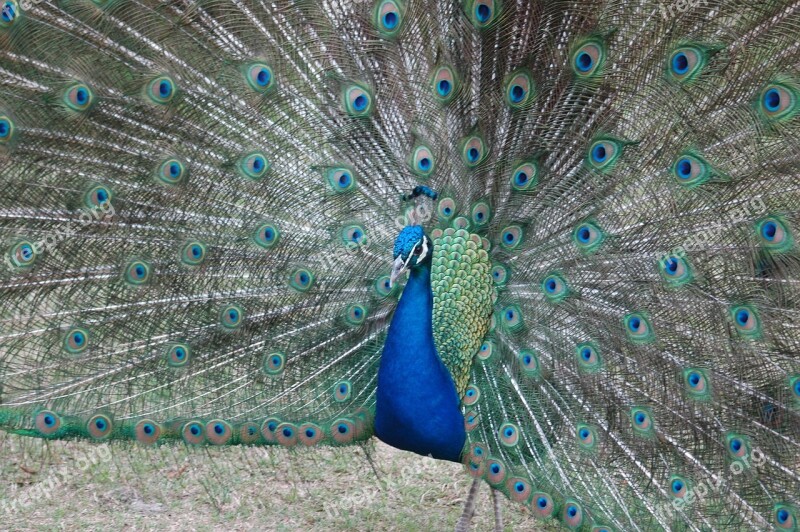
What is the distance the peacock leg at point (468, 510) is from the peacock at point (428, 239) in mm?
423

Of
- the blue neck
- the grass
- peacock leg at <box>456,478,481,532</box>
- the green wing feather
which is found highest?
the green wing feather

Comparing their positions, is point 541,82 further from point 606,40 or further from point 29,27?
point 29,27

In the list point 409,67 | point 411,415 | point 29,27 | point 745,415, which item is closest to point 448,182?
point 409,67

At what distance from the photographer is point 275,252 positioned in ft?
10.5

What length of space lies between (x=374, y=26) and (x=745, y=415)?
1.81 m

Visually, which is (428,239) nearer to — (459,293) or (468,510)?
(459,293)

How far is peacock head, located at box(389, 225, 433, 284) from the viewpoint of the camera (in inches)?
105

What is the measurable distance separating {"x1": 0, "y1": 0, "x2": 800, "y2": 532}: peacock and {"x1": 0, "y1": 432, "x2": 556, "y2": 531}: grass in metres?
0.79

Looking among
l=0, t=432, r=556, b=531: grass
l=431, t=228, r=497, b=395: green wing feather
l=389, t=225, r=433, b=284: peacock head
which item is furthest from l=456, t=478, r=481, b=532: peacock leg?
l=389, t=225, r=433, b=284: peacock head

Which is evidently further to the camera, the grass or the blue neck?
the grass

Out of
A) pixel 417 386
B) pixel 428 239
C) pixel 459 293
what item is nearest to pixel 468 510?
pixel 417 386

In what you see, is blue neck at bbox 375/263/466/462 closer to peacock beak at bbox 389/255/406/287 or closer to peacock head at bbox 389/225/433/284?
peacock head at bbox 389/225/433/284

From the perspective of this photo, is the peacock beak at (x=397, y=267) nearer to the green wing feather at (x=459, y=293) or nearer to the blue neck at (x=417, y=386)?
the blue neck at (x=417, y=386)

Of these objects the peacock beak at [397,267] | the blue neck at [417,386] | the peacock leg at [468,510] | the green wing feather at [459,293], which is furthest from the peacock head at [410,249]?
the peacock leg at [468,510]
